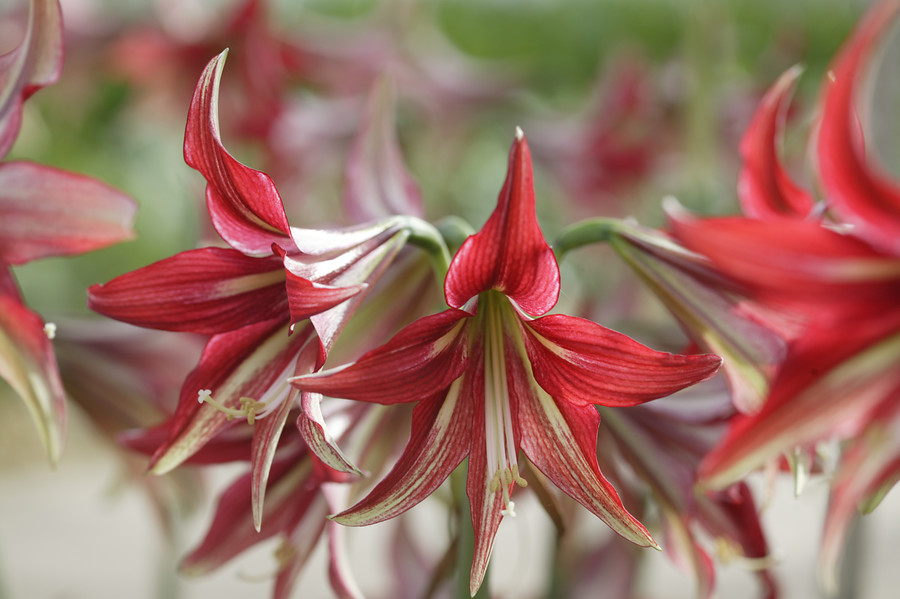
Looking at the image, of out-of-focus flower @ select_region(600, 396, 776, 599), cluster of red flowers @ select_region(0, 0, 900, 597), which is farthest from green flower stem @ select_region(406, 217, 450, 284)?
out-of-focus flower @ select_region(600, 396, 776, 599)

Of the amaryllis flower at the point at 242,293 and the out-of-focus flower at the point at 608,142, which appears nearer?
the amaryllis flower at the point at 242,293

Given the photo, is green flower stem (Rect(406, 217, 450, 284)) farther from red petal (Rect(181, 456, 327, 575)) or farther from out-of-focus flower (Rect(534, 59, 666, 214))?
out-of-focus flower (Rect(534, 59, 666, 214))

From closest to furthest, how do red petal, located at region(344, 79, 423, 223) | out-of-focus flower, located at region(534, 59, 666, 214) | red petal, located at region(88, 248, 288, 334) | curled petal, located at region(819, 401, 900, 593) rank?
curled petal, located at region(819, 401, 900, 593) → red petal, located at region(88, 248, 288, 334) → red petal, located at region(344, 79, 423, 223) → out-of-focus flower, located at region(534, 59, 666, 214)

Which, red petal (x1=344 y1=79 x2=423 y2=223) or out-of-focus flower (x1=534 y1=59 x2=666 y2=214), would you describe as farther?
out-of-focus flower (x1=534 y1=59 x2=666 y2=214)

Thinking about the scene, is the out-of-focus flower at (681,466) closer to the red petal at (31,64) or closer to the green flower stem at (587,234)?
the green flower stem at (587,234)

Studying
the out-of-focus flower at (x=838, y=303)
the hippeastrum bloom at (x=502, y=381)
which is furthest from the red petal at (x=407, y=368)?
the out-of-focus flower at (x=838, y=303)

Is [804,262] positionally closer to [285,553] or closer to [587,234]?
[587,234]

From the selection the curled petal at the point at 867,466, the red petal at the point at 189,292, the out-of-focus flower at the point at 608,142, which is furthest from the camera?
the out-of-focus flower at the point at 608,142
